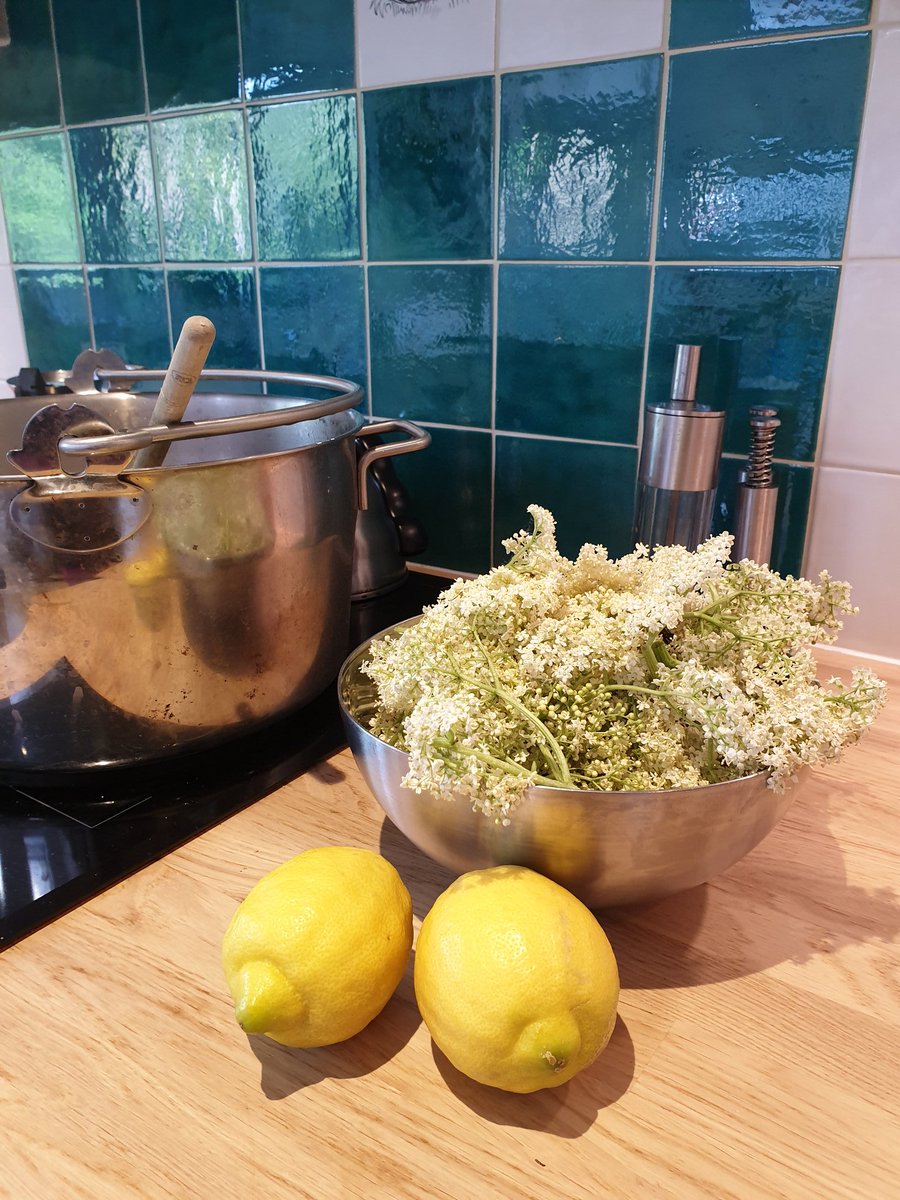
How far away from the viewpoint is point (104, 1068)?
1.42 ft

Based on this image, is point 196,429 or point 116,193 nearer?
point 196,429

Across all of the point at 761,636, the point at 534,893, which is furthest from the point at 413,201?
the point at 534,893

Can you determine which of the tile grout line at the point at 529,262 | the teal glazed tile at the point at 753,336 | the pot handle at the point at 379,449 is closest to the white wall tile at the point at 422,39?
the tile grout line at the point at 529,262

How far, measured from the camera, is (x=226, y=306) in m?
1.19

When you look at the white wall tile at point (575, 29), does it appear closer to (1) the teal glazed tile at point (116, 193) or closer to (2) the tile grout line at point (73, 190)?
(1) the teal glazed tile at point (116, 193)

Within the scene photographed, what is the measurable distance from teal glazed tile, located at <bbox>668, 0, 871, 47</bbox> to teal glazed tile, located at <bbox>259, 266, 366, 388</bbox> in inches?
→ 16.8

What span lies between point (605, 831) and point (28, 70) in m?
1.40

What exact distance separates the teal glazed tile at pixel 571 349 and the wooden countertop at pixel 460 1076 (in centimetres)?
51

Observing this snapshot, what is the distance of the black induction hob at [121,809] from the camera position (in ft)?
1.81

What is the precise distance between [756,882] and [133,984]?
0.38 metres

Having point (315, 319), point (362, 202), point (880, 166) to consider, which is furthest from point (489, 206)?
point (880, 166)

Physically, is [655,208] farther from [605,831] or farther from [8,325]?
[8,325]

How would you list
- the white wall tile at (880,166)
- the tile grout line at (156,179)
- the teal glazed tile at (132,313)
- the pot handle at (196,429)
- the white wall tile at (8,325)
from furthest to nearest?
the white wall tile at (8,325) < the teal glazed tile at (132,313) < the tile grout line at (156,179) < the white wall tile at (880,166) < the pot handle at (196,429)

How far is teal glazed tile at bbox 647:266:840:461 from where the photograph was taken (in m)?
0.79
